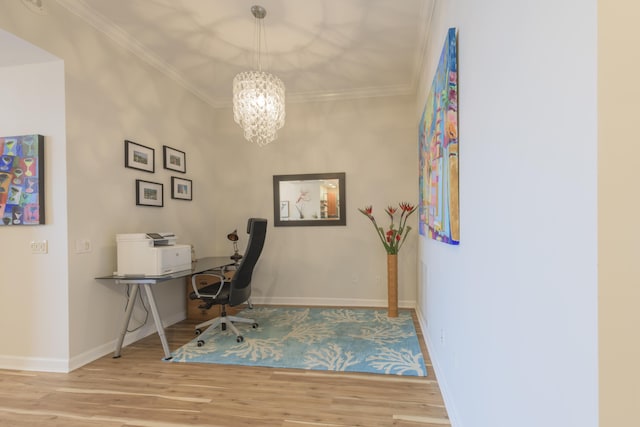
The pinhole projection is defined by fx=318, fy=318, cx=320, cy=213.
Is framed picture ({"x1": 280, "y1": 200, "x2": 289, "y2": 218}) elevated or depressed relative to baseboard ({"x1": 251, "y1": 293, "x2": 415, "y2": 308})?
elevated

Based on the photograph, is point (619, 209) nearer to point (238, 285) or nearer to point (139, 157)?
point (238, 285)

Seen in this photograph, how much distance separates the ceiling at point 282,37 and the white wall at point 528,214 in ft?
4.66

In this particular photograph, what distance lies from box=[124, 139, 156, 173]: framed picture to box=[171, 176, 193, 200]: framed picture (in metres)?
0.37

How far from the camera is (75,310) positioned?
2625mm

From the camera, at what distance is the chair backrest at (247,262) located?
3090mm

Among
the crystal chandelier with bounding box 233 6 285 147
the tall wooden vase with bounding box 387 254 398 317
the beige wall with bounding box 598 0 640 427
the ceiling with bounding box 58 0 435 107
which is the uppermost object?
the ceiling with bounding box 58 0 435 107

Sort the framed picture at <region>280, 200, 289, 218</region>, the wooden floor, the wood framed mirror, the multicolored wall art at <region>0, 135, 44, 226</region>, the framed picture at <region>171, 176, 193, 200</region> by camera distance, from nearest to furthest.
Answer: the wooden floor, the multicolored wall art at <region>0, 135, 44, 226</region>, the framed picture at <region>171, 176, 193, 200</region>, the wood framed mirror, the framed picture at <region>280, 200, 289, 218</region>

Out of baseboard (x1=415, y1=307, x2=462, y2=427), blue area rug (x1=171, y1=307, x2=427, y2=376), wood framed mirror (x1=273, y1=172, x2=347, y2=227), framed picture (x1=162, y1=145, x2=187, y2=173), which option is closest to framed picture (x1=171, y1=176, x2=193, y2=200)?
framed picture (x1=162, y1=145, x2=187, y2=173)

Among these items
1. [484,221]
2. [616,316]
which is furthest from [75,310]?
[616,316]

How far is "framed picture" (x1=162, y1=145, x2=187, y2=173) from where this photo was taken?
12.2 feet

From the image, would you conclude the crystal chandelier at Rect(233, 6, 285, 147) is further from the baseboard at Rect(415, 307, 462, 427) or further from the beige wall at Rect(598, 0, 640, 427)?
the beige wall at Rect(598, 0, 640, 427)

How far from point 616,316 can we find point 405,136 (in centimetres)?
397

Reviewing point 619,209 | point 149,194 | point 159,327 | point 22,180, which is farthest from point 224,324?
point 619,209

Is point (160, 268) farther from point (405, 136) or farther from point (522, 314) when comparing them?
point (405, 136)
